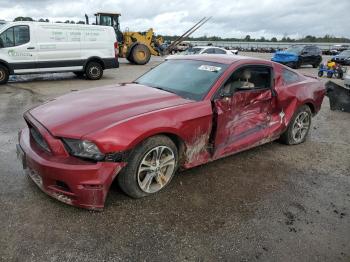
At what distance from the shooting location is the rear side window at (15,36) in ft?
36.4

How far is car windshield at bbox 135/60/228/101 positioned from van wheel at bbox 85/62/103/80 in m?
8.54

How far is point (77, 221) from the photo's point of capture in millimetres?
3133

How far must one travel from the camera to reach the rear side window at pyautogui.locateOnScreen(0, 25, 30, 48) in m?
11.1

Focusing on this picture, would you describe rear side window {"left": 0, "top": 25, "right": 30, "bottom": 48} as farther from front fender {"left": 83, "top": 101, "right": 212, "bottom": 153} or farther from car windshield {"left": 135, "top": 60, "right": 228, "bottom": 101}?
front fender {"left": 83, "top": 101, "right": 212, "bottom": 153}

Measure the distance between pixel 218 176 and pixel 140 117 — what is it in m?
1.46

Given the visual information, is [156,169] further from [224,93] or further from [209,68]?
[209,68]

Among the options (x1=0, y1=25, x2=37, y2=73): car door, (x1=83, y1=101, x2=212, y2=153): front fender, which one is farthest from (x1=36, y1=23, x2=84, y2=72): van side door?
(x1=83, y1=101, x2=212, y2=153): front fender

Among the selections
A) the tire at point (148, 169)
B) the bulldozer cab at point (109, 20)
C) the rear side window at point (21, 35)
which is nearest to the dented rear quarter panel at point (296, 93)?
the tire at point (148, 169)

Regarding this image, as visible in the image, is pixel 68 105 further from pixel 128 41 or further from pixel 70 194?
pixel 128 41

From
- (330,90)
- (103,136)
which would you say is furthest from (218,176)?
(330,90)

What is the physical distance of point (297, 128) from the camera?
5645mm

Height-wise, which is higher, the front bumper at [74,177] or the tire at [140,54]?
the tire at [140,54]

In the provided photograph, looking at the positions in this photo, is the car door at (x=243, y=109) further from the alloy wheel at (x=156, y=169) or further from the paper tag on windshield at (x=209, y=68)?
the alloy wheel at (x=156, y=169)

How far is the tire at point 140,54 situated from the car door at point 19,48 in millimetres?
9151
